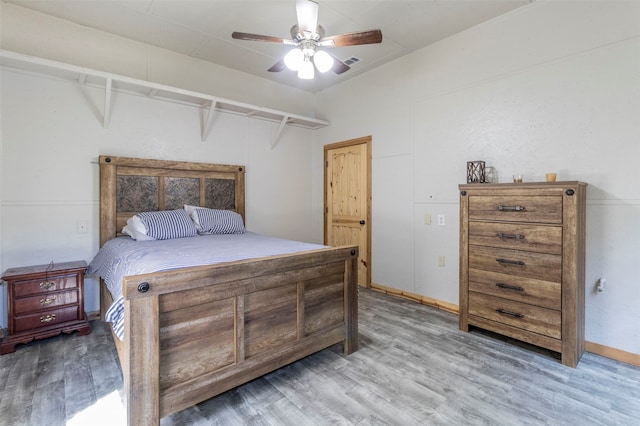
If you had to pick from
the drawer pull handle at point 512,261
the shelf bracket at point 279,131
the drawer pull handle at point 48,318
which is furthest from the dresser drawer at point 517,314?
the drawer pull handle at point 48,318

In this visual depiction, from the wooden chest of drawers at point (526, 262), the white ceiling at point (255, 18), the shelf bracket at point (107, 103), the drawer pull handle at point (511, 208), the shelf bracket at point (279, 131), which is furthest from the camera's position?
the shelf bracket at point (279, 131)

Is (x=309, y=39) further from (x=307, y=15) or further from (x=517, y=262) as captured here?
(x=517, y=262)

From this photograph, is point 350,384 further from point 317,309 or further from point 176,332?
point 176,332

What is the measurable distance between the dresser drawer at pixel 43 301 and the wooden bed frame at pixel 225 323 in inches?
51.7

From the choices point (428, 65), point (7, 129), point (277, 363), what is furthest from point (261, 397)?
point (428, 65)

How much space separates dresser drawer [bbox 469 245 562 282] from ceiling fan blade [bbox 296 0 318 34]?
225 centimetres

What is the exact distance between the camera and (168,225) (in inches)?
121

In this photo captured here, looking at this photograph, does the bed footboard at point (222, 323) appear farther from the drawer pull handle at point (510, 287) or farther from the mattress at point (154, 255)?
the drawer pull handle at point (510, 287)

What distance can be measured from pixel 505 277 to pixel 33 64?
173 inches

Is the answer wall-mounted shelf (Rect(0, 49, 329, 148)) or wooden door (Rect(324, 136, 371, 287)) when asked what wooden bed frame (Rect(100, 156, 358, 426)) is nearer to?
wooden door (Rect(324, 136, 371, 287))

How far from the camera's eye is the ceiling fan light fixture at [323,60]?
7.92ft

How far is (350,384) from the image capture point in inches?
78.8

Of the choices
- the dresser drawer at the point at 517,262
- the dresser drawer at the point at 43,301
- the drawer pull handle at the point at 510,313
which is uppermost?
the dresser drawer at the point at 517,262

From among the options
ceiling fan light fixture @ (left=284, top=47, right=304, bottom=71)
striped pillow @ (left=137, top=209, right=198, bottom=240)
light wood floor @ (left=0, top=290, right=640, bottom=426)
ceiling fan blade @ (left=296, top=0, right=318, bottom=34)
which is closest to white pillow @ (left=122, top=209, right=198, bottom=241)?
striped pillow @ (left=137, top=209, right=198, bottom=240)
